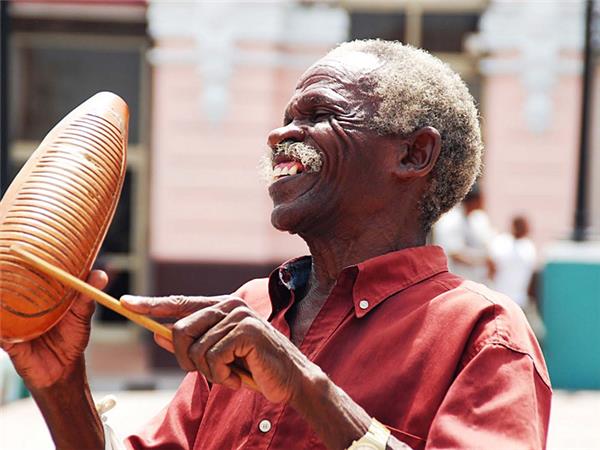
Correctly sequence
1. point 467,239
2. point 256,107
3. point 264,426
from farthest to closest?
1. point 256,107
2. point 467,239
3. point 264,426

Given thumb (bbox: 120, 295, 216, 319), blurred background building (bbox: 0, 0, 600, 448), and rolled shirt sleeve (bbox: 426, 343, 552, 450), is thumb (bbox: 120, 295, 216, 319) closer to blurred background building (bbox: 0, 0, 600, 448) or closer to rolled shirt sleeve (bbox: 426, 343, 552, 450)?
rolled shirt sleeve (bbox: 426, 343, 552, 450)

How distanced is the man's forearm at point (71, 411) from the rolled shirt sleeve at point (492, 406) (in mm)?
693

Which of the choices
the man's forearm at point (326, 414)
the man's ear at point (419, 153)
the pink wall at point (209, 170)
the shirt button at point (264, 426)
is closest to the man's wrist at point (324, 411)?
the man's forearm at point (326, 414)

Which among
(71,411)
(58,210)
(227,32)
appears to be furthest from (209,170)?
(58,210)

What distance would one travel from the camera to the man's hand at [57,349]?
1.88 meters

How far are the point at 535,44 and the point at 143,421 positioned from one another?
16.9 feet

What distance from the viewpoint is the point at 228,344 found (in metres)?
1.60

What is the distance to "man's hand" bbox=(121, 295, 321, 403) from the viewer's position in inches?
63.4

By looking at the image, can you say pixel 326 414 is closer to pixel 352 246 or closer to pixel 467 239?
pixel 352 246

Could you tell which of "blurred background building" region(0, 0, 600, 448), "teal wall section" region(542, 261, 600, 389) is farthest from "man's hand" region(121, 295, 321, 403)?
"blurred background building" region(0, 0, 600, 448)

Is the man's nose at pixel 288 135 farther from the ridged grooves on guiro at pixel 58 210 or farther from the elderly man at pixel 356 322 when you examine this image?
the ridged grooves on guiro at pixel 58 210

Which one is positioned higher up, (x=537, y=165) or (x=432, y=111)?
(x=432, y=111)

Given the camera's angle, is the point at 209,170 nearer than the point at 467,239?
No

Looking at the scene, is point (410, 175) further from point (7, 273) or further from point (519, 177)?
point (519, 177)
